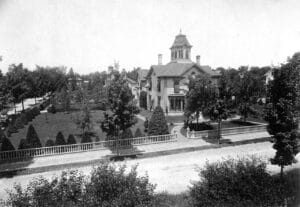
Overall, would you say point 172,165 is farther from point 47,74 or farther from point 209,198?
point 47,74

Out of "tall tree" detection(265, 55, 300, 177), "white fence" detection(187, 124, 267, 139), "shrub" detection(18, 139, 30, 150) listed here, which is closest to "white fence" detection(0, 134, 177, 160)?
"shrub" detection(18, 139, 30, 150)

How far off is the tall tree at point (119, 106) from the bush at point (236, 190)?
9022 mm

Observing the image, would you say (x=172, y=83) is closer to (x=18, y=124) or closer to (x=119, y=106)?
(x=119, y=106)

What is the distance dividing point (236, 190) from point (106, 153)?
38.0ft

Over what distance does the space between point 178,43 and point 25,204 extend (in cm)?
4033

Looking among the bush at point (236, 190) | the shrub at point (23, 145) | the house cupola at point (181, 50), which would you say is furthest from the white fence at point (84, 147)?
the house cupola at point (181, 50)

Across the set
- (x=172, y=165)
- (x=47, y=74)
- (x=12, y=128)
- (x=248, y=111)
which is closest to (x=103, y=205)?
(x=172, y=165)

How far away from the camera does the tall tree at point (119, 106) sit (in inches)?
730

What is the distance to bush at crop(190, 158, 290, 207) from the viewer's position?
9750 millimetres

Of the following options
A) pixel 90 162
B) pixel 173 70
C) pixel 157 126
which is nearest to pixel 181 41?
pixel 173 70

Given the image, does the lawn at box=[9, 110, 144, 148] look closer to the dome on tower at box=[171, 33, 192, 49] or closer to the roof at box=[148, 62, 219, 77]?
the roof at box=[148, 62, 219, 77]

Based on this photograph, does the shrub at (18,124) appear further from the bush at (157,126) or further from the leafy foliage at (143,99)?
the leafy foliage at (143,99)

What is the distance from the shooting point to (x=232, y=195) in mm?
10148

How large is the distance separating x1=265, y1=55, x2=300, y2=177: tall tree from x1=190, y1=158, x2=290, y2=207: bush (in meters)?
3.35
